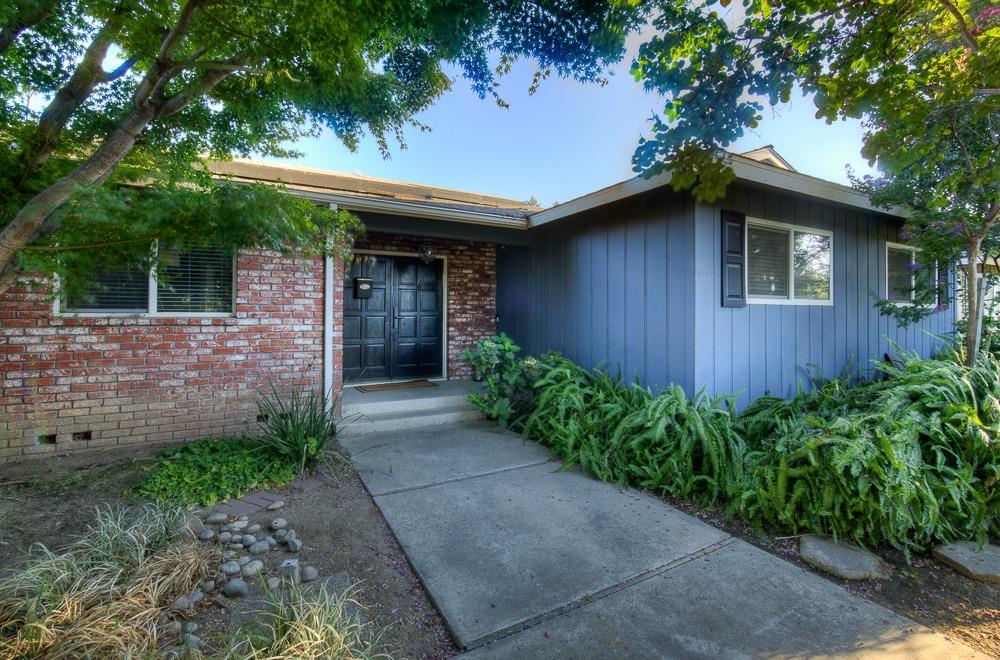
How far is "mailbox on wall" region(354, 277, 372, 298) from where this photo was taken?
6.18 m

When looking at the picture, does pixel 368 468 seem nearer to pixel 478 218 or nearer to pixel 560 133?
pixel 478 218

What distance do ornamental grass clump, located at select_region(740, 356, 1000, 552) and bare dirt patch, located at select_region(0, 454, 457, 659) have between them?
232 centimetres

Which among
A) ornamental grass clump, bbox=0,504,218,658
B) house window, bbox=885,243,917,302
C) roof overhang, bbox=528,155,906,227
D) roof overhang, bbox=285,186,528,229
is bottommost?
ornamental grass clump, bbox=0,504,218,658

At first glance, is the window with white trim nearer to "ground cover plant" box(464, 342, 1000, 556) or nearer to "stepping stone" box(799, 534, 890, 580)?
"ground cover plant" box(464, 342, 1000, 556)

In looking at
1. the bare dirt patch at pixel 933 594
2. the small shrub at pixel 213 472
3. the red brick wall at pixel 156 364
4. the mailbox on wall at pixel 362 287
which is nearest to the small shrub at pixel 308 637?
the small shrub at pixel 213 472

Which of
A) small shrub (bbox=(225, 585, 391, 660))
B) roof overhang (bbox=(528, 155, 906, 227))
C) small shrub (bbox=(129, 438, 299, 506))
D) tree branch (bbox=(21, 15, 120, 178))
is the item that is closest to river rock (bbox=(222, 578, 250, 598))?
small shrub (bbox=(225, 585, 391, 660))

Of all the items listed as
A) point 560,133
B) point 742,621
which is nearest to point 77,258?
point 742,621

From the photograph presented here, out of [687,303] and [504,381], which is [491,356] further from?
[687,303]

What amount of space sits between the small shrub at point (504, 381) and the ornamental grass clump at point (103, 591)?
3.29m

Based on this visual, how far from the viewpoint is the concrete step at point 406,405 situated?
16.5ft

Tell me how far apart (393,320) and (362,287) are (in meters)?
0.68

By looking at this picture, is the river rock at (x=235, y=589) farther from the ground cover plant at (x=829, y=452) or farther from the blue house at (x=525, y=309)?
the ground cover plant at (x=829, y=452)

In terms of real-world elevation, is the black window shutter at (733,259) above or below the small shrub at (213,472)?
above

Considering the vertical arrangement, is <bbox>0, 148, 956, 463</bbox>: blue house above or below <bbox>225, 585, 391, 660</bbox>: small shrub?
above
